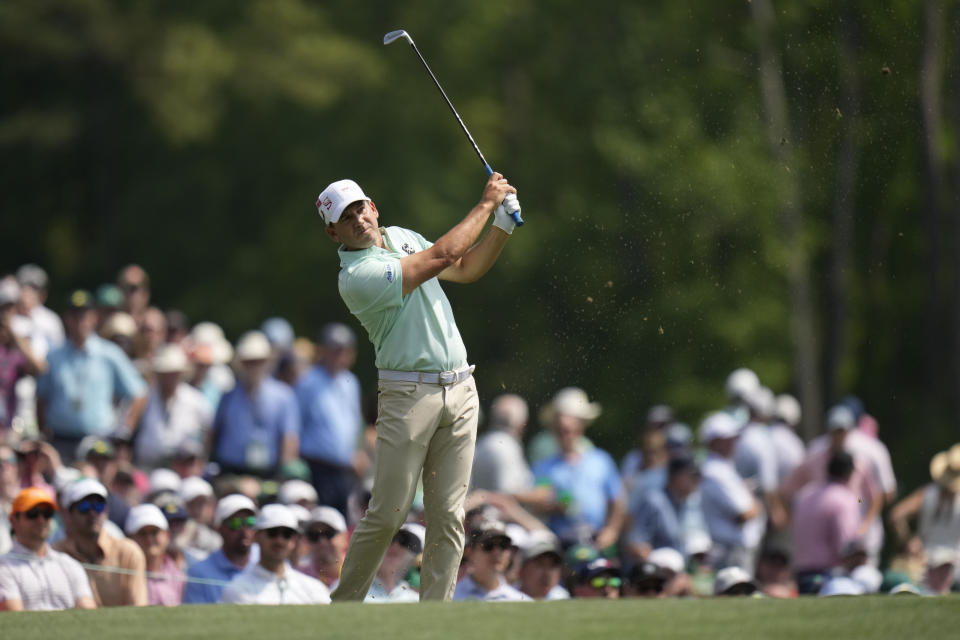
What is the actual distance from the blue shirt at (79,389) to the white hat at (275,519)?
3.67 metres

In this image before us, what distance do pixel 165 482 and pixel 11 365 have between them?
2.33 meters

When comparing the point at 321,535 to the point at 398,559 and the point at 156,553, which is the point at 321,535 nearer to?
the point at 398,559

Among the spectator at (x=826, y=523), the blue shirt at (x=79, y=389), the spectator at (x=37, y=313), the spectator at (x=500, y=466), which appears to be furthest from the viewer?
the spectator at (x=37, y=313)

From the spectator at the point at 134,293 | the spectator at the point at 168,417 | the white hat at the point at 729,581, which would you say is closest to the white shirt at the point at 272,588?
the white hat at the point at 729,581

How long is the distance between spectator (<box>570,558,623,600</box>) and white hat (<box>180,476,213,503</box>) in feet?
7.85

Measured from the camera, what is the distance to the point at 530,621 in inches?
265

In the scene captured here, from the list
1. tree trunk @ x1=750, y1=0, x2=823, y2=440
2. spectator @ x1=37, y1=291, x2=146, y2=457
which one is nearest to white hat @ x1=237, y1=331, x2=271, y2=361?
spectator @ x1=37, y1=291, x2=146, y2=457

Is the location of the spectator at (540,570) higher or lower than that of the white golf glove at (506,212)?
lower

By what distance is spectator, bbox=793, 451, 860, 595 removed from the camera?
40.3 ft

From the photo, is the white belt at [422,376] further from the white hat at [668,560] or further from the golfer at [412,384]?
the white hat at [668,560]

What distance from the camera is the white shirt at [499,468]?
1218 centimetres

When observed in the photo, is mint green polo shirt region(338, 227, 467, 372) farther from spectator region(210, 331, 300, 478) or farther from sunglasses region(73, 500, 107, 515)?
spectator region(210, 331, 300, 478)

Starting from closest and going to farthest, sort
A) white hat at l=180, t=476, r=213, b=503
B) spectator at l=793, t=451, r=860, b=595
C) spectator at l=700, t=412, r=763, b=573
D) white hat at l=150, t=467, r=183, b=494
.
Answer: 1. white hat at l=150, t=467, r=183, b=494
2. white hat at l=180, t=476, r=213, b=503
3. spectator at l=793, t=451, r=860, b=595
4. spectator at l=700, t=412, r=763, b=573

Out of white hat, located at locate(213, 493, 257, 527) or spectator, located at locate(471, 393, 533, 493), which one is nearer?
white hat, located at locate(213, 493, 257, 527)
